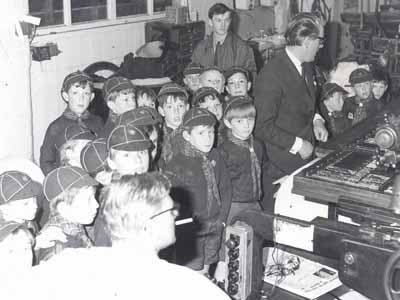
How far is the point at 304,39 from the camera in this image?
4.37m

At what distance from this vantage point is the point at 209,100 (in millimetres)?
4715

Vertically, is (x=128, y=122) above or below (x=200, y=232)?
above

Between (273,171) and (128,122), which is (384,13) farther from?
(128,122)

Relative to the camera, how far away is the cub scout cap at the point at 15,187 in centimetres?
299

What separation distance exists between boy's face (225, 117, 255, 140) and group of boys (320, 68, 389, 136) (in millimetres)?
1360

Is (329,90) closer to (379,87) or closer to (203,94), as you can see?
(379,87)

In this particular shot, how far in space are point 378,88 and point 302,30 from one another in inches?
67.6

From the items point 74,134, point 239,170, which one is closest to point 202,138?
point 239,170

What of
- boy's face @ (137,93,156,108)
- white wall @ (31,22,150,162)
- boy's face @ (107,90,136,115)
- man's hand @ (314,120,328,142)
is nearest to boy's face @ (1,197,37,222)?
boy's face @ (107,90,136,115)

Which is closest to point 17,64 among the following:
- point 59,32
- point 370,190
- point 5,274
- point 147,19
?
point 59,32

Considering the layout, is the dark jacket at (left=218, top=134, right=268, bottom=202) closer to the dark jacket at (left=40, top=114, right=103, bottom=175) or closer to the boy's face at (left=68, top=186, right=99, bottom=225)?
the dark jacket at (left=40, top=114, right=103, bottom=175)

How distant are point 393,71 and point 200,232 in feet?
13.8

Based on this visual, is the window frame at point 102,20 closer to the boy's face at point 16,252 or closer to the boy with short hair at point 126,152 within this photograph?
the boy with short hair at point 126,152

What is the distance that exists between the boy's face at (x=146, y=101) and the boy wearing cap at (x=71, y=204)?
188 cm
